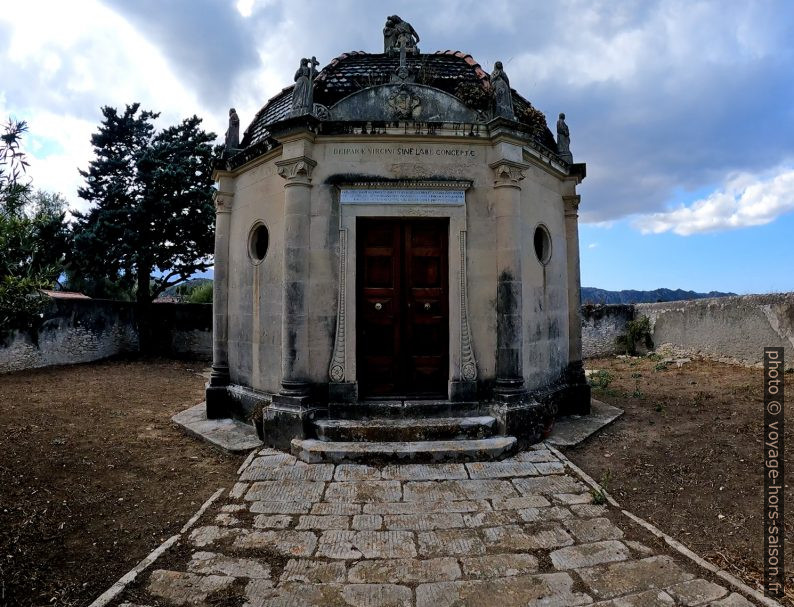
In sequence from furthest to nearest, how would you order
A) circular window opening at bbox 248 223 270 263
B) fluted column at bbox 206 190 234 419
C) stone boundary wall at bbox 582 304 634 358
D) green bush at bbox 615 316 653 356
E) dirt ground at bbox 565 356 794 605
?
stone boundary wall at bbox 582 304 634 358
green bush at bbox 615 316 653 356
fluted column at bbox 206 190 234 419
circular window opening at bbox 248 223 270 263
dirt ground at bbox 565 356 794 605

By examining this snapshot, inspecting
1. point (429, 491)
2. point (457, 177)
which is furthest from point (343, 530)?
point (457, 177)

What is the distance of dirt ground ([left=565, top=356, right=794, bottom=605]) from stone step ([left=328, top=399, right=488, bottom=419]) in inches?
59.4

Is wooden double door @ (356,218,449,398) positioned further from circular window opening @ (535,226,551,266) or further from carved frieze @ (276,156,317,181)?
circular window opening @ (535,226,551,266)

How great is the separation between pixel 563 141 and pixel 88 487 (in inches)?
343

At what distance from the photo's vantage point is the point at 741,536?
Result: 3.82m

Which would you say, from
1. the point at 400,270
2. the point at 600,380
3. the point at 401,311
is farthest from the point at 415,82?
the point at 600,380

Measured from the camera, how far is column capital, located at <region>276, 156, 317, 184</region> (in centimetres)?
621

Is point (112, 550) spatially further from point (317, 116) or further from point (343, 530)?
point (317, 116)

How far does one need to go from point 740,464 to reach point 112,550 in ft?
21.7

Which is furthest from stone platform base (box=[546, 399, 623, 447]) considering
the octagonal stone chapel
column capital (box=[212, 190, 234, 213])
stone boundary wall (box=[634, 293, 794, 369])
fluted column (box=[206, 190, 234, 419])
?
column capital (box=[212, 190, 234, 213])

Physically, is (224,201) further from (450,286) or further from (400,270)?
(450,286)

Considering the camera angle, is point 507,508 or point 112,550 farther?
point 507,508

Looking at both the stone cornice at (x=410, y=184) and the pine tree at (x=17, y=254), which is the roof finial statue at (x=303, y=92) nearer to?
the stone cornice at (x=410, y=184)

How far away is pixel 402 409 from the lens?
6059 mm
